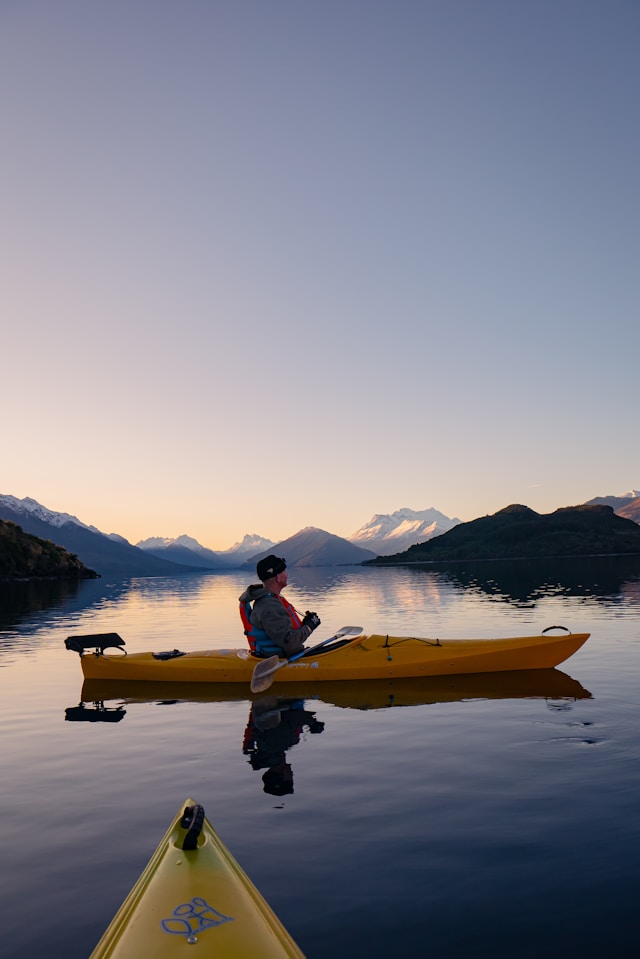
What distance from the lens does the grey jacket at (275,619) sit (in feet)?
44.3

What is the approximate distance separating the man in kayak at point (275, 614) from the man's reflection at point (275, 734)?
1.18m

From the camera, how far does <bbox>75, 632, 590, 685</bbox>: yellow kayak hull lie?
14.9 metres

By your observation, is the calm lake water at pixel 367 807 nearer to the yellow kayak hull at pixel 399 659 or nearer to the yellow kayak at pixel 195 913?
the yellow kayak hull at pixel 399 659

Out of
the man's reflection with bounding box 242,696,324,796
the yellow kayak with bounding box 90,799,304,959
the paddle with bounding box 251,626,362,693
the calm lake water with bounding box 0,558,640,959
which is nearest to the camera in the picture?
the yellow kayak with bounding box 90,799,304,959

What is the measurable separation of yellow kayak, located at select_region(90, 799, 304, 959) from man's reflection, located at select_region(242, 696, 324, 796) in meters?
3.34

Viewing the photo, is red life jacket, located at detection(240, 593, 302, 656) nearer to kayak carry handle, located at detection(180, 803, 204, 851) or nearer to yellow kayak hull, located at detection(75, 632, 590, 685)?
yellow kayak hull, located at detection(75, 632, 590, 685)

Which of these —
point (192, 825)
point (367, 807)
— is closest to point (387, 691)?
point (367, 807)

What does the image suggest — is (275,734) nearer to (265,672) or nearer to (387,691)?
(265,672)

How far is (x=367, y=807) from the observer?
7465mm

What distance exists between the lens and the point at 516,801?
7406mm

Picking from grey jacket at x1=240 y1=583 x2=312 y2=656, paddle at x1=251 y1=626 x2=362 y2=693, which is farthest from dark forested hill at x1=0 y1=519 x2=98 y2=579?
grey jacket at x1=240 y1=583 x2=312 y2=656

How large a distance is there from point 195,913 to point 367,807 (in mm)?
3700

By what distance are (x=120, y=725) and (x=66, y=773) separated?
317cm

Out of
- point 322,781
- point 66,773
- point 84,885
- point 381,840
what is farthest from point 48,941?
point 66,773
